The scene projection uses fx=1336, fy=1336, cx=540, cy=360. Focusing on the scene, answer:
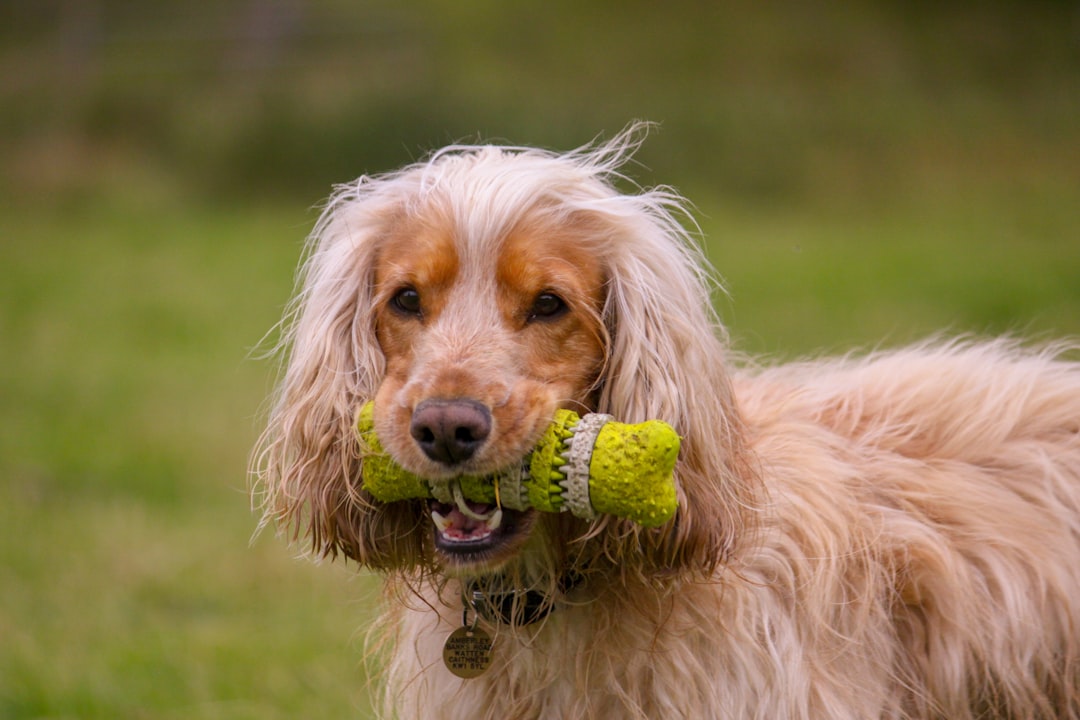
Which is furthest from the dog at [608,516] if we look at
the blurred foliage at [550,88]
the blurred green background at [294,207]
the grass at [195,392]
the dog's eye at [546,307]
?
the blurred foliage at [550,88]

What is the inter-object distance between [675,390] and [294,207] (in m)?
16.9

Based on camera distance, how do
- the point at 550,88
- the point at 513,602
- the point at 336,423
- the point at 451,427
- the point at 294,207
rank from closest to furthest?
the point at 451,427 → the point at 513,602 → the point at 336,423 → the point at 294,207 → the point at 550,88

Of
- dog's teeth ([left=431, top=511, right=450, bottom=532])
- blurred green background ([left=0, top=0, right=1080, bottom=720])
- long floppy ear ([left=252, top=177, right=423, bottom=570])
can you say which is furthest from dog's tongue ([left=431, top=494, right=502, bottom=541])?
blurred green background ([left=0, top=0, right=1080, bottom=720])

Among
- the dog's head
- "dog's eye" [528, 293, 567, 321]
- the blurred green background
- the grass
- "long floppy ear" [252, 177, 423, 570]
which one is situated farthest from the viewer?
the blurred green background

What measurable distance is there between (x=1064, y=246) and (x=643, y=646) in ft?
49.7

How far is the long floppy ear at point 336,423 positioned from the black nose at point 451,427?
439 mm

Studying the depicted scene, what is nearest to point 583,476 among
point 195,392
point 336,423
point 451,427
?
point 451,427

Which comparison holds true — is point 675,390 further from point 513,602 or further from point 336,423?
point 336,423

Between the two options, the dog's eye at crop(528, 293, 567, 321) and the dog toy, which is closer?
the dog toy

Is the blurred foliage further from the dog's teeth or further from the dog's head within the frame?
the dog's teeth

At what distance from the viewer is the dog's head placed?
326 cm

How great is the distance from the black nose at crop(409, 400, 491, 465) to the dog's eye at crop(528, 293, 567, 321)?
1.36 feet

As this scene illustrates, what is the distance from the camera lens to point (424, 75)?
76.0 feet

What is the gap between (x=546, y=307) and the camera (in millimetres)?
3480
